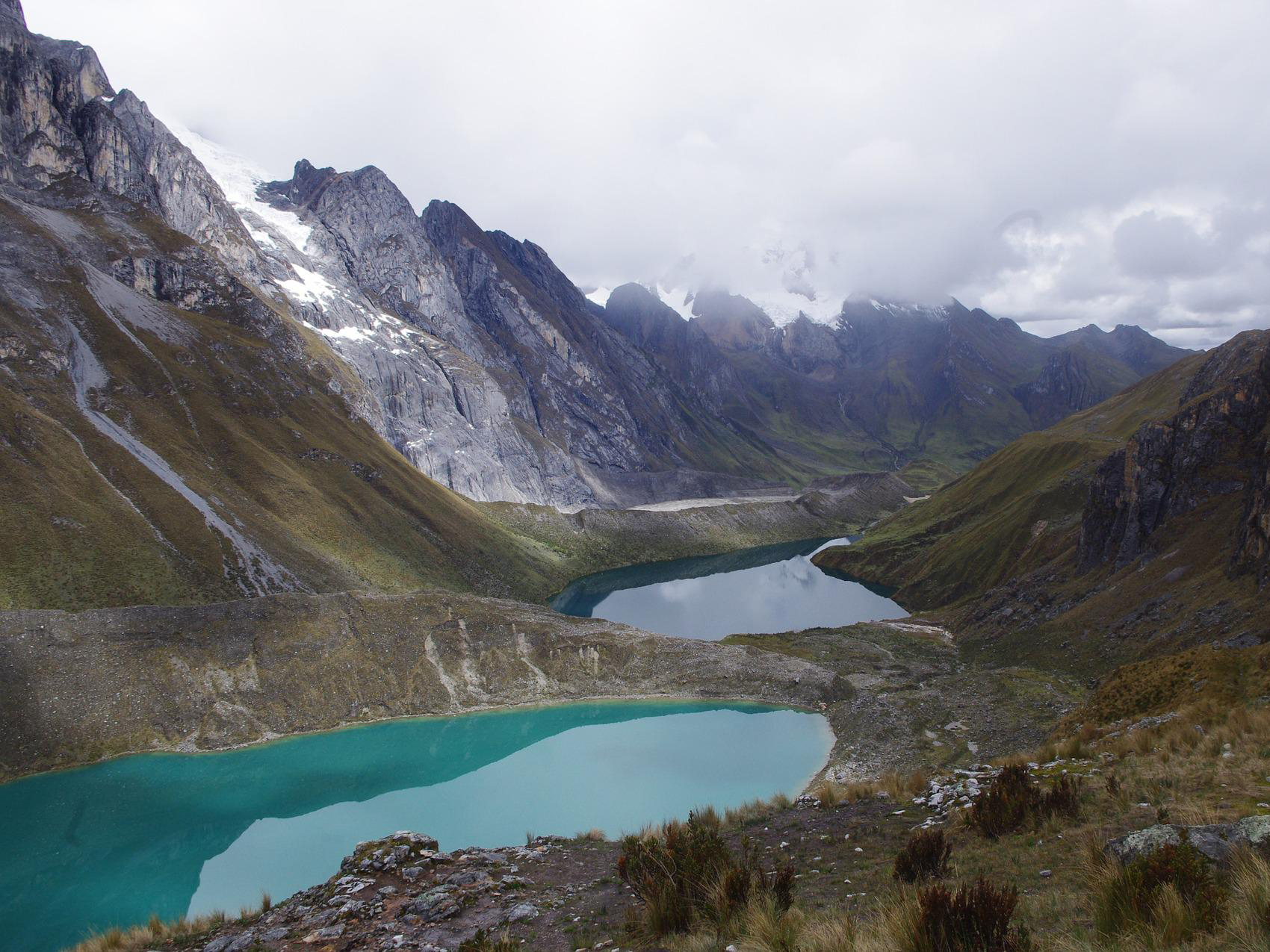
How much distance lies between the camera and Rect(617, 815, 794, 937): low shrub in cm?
1047

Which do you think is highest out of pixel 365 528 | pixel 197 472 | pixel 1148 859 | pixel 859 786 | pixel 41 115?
pixel 41 115

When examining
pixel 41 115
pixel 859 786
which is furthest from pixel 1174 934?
pixel 41 115

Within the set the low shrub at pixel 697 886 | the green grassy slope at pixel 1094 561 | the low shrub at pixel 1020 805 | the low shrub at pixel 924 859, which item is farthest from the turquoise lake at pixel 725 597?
the low shrub at pixel 924 859

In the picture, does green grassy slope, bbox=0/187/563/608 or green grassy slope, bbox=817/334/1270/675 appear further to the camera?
green grassy slope, bbox=0/187/563/608

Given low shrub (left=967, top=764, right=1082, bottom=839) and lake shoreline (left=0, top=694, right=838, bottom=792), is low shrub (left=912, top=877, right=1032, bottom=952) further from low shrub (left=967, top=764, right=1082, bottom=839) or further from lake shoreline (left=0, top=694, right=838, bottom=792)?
lake shoreline (left=0, top=694, right=838, bottom=792)

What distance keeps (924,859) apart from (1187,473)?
2614 inches

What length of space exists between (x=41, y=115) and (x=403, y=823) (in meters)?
165

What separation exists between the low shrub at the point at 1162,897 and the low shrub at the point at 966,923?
1209 mm

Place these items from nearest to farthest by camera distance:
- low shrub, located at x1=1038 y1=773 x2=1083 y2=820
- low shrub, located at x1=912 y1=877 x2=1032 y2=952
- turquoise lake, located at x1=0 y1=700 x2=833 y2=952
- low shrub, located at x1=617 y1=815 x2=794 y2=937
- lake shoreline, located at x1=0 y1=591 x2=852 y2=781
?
low shrub, located at x1=912 y1=877 x2=1032 y2=952, low shrub, located at x1=617 y1=815 x2=794 y2=937, low shrub, located at x1=1038 y1=773 x2=1083 y2=820, turquoise lake, located at x1=0 y1=700 x2=833 y2=952, lake shoreline, located at x1=0 y1=591 x2=852 y2=781

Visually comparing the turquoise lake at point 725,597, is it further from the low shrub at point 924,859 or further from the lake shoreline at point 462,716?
the low shrub at point 924,859

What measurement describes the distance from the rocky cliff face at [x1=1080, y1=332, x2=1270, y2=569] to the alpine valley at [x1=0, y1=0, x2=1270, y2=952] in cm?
33

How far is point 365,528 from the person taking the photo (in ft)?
334

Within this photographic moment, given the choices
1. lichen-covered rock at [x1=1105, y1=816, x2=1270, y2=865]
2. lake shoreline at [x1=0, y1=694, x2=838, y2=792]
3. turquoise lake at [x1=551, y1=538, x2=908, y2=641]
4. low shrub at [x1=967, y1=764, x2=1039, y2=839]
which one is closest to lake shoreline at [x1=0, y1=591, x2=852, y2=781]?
lake shoreline at [x1=0, y1=694, x2=838, y2=792]

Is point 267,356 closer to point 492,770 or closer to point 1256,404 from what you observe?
point 492,770
